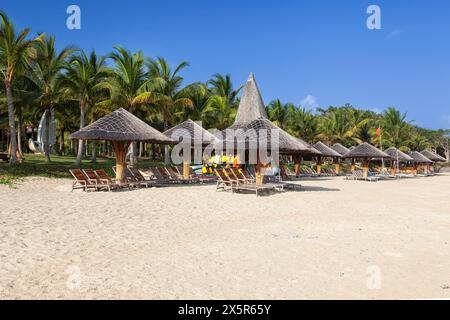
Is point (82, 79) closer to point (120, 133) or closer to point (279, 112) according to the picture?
point (120, 133)

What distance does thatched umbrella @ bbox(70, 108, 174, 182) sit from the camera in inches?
529

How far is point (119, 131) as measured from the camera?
1384 cm

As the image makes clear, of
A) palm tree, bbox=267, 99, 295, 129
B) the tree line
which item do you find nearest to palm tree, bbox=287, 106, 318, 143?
palm tree, bbox=267, 99, 295, 129

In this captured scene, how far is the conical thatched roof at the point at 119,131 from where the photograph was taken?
A: 44.0 feet

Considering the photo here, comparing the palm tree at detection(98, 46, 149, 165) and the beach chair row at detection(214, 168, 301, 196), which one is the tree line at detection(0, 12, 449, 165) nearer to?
the palm tree at detection(98, 46, 149, 165)

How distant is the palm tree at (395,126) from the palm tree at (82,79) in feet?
127

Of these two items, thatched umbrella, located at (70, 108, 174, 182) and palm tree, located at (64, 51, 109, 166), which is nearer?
thatched umbrella, located at (70, 108, 174, 182)

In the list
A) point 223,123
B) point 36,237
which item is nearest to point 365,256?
point 36,237

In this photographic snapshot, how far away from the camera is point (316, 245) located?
6.18 m

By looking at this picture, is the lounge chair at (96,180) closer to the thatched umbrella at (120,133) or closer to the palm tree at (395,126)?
the thatched umbrella at (120,133)

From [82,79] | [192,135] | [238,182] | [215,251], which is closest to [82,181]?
[238,182]

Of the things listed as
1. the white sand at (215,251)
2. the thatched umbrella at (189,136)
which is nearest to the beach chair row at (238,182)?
the white sand at (215,251)

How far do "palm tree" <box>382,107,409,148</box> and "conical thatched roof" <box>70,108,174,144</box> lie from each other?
41.3m
